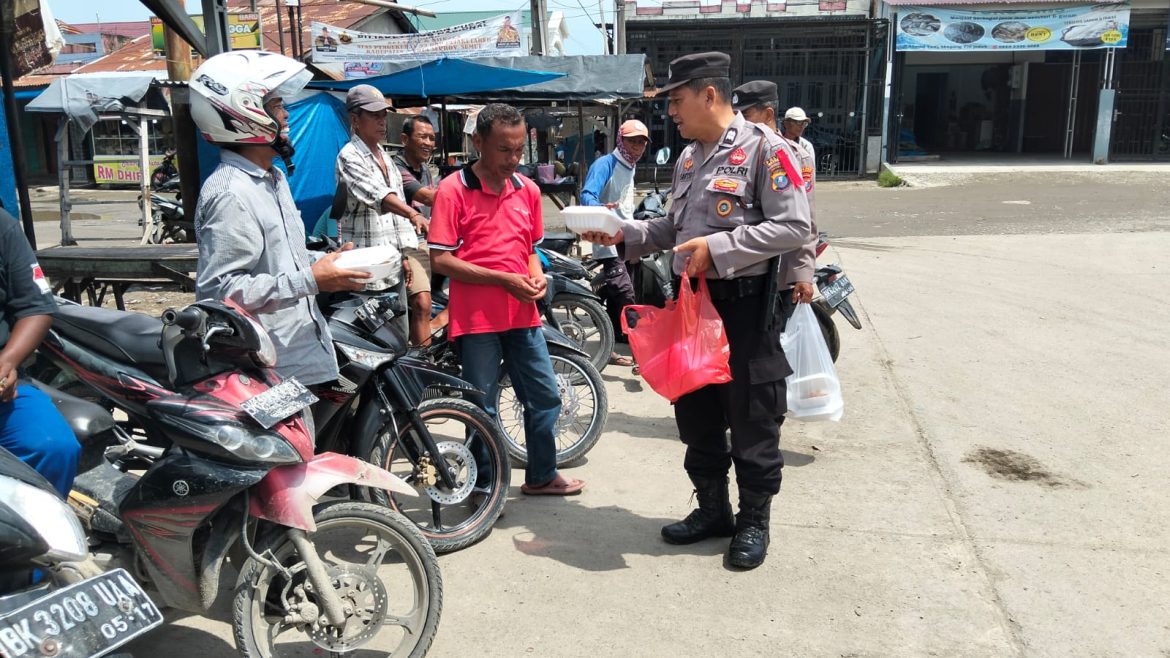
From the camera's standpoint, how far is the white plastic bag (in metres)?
4.79

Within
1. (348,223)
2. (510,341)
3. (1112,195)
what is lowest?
(1112,195)

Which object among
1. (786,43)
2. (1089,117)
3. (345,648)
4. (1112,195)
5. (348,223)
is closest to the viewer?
(345,648)

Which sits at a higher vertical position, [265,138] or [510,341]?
[265,138]

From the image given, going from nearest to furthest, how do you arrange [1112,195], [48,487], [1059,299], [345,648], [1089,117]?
[48,487]
[345,648]
[1059,299]
[1112,195]
[1089,117]

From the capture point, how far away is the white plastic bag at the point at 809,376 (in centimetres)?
479

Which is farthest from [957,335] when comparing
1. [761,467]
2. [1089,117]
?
[1089,117]

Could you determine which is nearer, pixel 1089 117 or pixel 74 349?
pixel 74 349

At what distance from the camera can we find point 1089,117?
86.3 ft

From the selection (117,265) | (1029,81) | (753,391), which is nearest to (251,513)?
(753,391)

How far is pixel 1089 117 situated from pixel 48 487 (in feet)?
96.5

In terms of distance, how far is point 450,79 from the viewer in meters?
9.61

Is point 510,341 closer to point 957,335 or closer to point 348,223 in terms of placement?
point 348,223

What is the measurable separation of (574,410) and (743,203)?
1.79 m

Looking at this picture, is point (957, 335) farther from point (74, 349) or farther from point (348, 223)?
point (74, 349)
